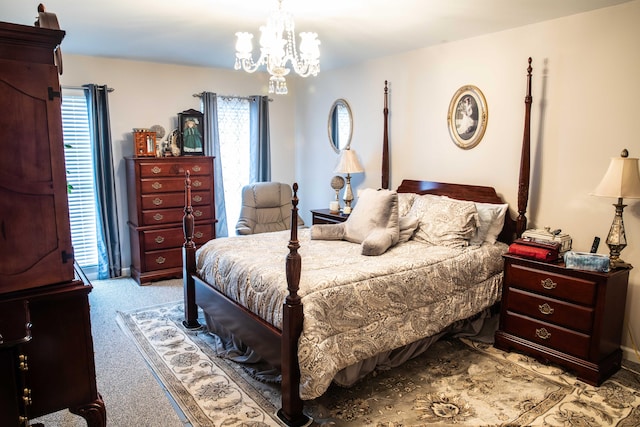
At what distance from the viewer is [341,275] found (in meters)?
2.56

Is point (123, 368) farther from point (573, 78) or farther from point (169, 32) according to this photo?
point (573, 78)

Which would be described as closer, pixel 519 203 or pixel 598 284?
pixel 598 284

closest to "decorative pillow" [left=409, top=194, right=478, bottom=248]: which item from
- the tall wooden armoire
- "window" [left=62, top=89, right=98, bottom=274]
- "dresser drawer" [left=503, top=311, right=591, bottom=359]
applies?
"dresser drawer" [left=503, top=311, right=591, bottom=359]

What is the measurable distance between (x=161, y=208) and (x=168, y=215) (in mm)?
107

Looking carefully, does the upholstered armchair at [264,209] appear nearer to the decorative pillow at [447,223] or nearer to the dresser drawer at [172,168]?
the dresser drawer at [172,168]

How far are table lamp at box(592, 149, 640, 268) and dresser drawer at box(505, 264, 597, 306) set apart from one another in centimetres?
25

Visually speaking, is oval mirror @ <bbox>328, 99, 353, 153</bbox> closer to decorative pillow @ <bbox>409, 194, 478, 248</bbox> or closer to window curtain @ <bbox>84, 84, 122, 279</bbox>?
decorative pillow @ <bbox>409, 194, 478, 248</bbox>

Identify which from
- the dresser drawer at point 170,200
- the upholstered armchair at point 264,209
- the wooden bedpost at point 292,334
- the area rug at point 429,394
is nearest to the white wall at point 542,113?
the area rug at point 429,394

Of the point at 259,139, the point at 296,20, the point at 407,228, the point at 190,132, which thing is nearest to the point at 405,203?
the point at 407,228

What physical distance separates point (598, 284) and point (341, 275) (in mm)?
1572

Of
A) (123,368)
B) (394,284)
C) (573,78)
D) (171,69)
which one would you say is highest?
(171,69)

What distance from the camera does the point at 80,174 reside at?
15.5 ft

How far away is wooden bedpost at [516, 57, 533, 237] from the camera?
3.29 m

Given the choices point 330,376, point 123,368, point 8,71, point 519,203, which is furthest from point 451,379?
point 8,71
